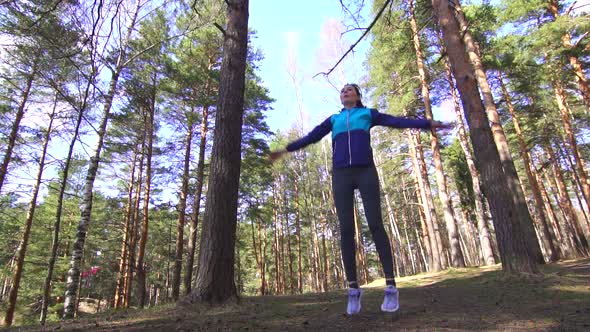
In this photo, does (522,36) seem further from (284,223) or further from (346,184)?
(284,223)

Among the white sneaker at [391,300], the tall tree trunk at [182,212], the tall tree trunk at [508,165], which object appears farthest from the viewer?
the tall tree trunk at [182,212]

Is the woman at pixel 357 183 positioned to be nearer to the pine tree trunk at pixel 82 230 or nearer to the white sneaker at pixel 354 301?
the white sneaker at pixel 354 301

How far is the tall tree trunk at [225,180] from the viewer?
379 cm

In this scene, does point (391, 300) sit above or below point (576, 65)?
below

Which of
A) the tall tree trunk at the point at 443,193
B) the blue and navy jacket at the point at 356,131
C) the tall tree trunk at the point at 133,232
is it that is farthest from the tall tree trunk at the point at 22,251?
the tall tree trunk at the point at 443,193

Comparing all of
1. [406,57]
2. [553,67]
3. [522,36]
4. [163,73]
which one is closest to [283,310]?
[163,73]

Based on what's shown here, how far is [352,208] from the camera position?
9.62ft

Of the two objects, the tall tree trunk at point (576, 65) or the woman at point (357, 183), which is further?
the tall tree trunk at point (576, 65)

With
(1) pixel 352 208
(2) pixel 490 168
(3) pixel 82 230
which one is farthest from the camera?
(3) pixel 82 230

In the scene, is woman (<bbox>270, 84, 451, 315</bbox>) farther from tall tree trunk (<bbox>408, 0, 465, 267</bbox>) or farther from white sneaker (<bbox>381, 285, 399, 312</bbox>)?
tall tree trunk (<bbox>408, 0, 465, 267</bbox>)

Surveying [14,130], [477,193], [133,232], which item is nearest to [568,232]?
[477,193]

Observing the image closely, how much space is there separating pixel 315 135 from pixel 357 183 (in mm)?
764

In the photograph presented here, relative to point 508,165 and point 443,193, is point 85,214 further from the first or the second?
point 443,193

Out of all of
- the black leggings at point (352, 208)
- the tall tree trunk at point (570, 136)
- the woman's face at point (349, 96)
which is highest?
the tall tree trunk at point (570, 136)
